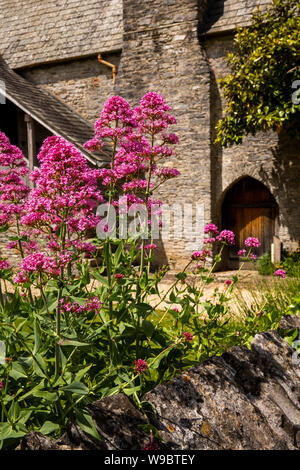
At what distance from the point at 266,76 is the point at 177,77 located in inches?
116

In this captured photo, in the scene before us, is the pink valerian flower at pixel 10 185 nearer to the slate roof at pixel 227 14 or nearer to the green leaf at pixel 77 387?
the green leaf at pixel 77 387

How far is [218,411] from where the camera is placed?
2059 mm

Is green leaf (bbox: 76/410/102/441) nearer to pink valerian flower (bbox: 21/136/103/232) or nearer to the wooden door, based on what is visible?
pink valerian flower (bbox: 21/136/103/232)

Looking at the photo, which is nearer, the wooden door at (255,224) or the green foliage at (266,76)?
the green foliage at (266,76)

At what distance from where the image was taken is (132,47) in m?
11.6

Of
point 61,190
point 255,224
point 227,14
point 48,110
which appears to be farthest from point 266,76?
point 61,190

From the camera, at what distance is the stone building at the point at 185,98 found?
10500mm

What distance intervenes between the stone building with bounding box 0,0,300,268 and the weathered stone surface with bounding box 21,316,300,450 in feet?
27.9

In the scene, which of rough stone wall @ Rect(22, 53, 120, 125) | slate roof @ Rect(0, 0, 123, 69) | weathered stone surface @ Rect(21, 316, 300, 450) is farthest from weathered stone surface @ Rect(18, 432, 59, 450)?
slate roof @ Rect(0, 0, 123, 69)

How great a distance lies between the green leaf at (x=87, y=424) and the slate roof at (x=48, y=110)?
29.2 ft

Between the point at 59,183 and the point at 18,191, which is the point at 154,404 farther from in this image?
the point at 18,191

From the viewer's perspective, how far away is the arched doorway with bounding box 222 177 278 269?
11102mm

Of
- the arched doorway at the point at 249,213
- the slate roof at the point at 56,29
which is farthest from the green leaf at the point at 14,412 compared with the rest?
the slate roof at the point at 56,29

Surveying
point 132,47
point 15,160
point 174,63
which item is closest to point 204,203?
point 174,63
